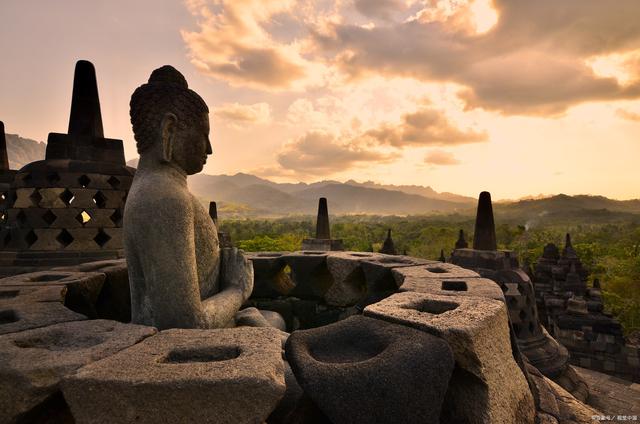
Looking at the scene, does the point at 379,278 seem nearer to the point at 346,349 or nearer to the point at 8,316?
the point at 346,349

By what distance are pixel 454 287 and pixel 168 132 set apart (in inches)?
98.8

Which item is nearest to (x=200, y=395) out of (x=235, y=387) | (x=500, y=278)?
(x=235, y=387)

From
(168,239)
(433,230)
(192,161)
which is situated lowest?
(433,230)

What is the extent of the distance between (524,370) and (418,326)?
1.19 meters

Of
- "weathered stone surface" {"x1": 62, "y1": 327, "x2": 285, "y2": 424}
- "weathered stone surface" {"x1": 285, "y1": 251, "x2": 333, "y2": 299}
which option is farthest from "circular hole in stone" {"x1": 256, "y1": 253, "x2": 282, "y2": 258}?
"weathered stone surface" {"x1": 62, "y1": 327, "x2": 285, "y2": 424}

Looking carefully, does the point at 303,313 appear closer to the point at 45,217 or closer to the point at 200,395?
the point at 200,395

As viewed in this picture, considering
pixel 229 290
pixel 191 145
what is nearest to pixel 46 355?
pixel 229 290

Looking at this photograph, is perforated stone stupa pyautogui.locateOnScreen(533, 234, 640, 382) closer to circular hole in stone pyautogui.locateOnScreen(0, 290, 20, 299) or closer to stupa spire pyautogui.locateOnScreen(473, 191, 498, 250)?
stupa spire pyautogui.locateOnScreen(473, 191, 498, 250)

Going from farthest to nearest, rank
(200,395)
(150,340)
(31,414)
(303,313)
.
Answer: (303,313) → (150,340) → (31,414) → (200,395)

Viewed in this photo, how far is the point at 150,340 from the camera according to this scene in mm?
1787

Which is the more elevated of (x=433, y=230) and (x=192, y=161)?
(x=192, y=161)

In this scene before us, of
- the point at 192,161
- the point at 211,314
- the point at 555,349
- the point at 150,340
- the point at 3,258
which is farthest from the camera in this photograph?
the point at 555,349

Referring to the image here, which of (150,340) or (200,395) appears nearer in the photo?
(200,395)

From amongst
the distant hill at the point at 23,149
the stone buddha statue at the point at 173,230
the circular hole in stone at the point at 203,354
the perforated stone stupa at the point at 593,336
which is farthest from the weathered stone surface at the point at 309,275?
the distant hill at the point at 23,149
